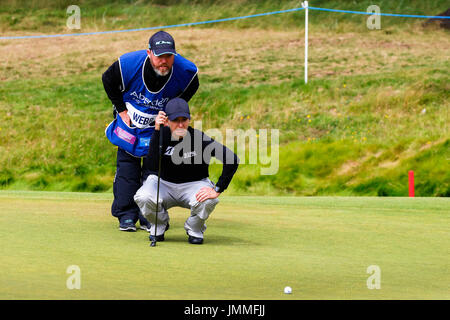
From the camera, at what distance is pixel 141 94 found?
7.50m

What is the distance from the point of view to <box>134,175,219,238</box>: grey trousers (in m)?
6.80

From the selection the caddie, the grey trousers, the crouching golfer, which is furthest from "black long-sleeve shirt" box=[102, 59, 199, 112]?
the grey trousers

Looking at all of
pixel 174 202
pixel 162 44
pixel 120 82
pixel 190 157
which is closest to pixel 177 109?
pixel 190 157

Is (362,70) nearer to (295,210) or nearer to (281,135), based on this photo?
(281,135)

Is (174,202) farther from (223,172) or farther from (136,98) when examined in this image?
(136,98)

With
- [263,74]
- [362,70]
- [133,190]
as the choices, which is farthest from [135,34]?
[133,190]

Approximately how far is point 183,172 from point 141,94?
993mm

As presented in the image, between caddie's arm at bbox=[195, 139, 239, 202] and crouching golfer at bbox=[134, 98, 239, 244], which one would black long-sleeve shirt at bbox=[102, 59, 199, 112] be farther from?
caddie's arm at bbox=[195, 139, 239, 202]

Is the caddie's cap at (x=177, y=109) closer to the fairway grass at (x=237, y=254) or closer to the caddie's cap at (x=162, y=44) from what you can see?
the caddie's cap at (x=162, y=44)

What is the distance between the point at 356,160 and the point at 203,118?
15.9 feet

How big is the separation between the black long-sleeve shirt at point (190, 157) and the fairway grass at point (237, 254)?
Answer: 0.58m

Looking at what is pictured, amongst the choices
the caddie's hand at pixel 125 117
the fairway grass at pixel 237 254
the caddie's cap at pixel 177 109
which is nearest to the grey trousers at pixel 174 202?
the fairway grass at pixel 237 254

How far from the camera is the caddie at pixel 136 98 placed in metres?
7.41

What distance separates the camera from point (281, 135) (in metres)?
17.4
